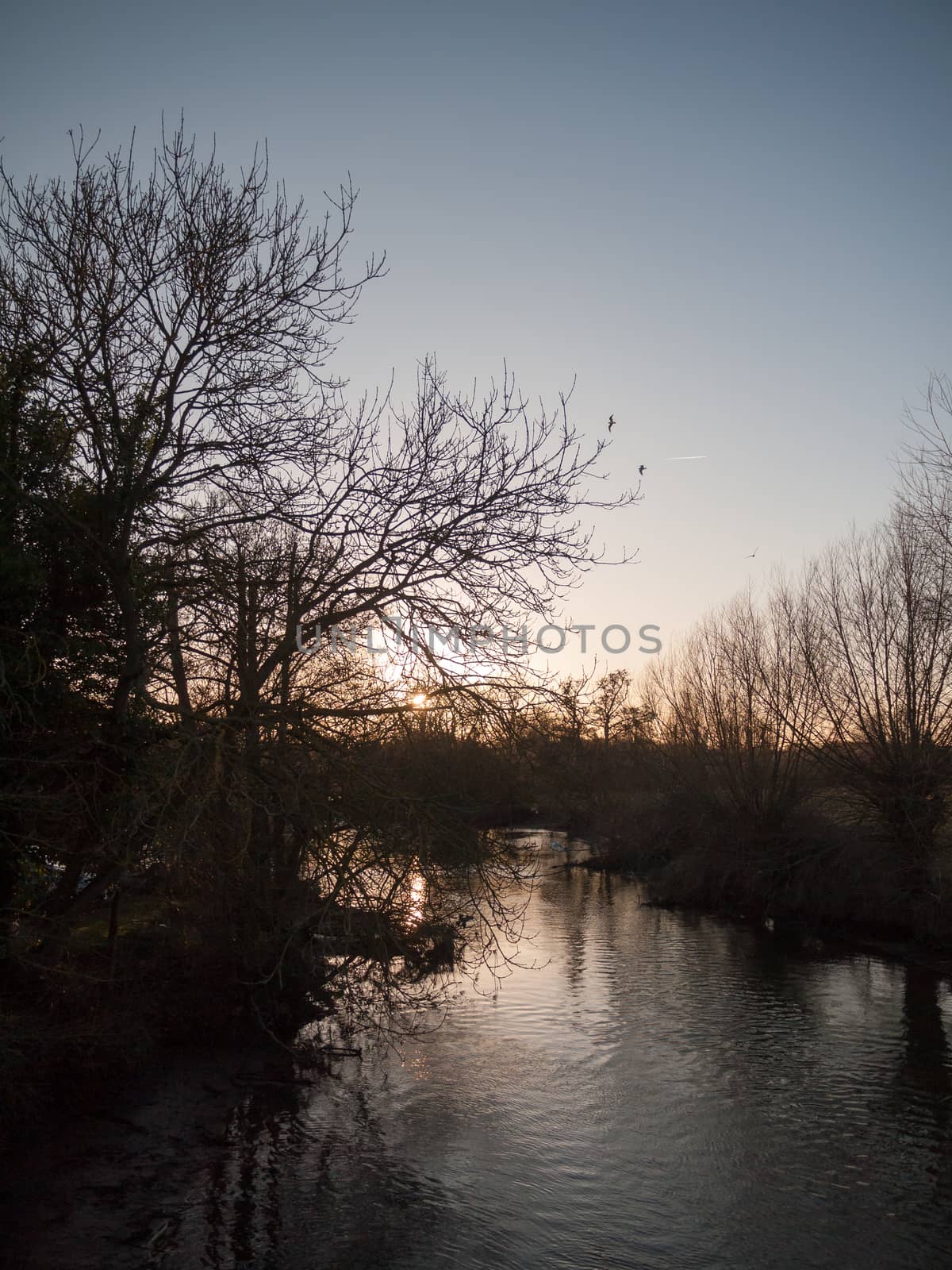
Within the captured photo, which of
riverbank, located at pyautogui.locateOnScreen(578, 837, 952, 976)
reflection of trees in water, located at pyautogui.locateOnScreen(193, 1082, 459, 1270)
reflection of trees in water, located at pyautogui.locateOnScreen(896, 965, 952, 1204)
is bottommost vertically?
reflection of trees in water, located at pyautogui.locateOnScreen(193, 1082, 459, 1270)

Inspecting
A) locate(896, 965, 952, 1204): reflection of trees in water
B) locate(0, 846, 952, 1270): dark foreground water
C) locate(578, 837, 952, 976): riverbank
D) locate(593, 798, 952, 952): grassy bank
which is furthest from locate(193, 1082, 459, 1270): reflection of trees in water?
locate(593, 798, 952, 952): grassy bank

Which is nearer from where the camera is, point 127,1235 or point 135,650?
point 127,1235

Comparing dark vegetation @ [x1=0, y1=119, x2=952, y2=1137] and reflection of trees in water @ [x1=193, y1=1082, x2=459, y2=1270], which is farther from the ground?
dark vegetation @ [x1=0, y1=119, x2=952, y2=1137]

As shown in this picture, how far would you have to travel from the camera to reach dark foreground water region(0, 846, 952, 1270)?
8.45 metres

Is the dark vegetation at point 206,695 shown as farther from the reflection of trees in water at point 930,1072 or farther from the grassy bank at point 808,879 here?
the grassy bank at point 808,879

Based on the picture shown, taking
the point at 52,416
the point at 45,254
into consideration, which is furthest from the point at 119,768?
the point at 45,254

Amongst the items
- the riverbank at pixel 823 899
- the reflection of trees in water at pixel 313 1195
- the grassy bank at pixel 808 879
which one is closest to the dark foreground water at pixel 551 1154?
the reflection of trees in water at pixel 313 1195

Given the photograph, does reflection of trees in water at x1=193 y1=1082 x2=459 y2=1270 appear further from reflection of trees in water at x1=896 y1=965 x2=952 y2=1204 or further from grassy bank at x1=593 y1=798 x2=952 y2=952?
grassy bank at x1=593 y1=798 x2=952 y2=952

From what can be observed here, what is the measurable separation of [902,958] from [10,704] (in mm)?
17520

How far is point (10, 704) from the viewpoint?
985cm

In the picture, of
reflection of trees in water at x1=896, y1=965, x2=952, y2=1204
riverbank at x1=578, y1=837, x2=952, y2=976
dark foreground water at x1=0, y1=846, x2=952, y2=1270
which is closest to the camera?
dark foreground water at x1=0, y1=846, x2=952, y2=1270

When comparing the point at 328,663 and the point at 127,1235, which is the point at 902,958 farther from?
the point at 127,1235

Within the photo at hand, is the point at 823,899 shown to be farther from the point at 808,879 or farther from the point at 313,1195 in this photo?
the point at 313,1195

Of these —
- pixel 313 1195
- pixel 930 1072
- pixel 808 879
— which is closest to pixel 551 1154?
pixel 313 1195
